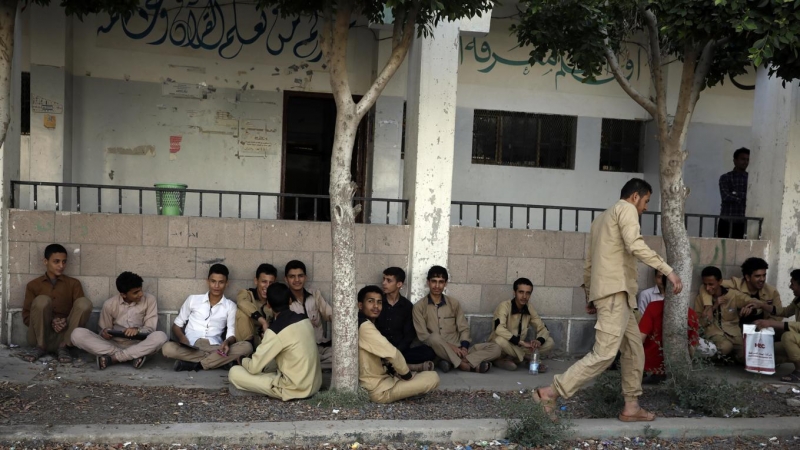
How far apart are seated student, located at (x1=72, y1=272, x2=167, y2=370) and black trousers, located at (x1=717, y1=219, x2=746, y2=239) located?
20.7 feet

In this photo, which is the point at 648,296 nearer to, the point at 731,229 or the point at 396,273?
the point at 731,229

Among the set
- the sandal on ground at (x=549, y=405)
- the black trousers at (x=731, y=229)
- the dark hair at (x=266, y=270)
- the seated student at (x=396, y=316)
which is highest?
the black trousers at (x=731, y=229)

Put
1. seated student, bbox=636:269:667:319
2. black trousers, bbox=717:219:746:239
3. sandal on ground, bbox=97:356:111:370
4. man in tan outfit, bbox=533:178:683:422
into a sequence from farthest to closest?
black trousers, bbox=717:219:746:239 → seated student, bbox=636:269:667:319 → sandal on ground, bbox=97:356:111:370 → man in tan outfit, bbox=533:178:683:422

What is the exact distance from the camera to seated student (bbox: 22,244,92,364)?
21.2 feet

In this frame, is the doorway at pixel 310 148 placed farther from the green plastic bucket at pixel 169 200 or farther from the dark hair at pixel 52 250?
the dark hair at pixel 52 250

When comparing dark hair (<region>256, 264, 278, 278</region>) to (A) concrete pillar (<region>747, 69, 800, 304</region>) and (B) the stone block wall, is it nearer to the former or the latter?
(B) the stone block wall

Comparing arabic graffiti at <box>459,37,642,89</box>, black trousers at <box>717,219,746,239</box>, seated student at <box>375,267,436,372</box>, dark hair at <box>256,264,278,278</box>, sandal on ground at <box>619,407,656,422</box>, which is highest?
arabic graffiti at <box>459,37,642,89</box>

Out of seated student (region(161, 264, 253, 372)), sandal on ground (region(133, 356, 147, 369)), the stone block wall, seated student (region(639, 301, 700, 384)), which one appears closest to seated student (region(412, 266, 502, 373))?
the stone block wall

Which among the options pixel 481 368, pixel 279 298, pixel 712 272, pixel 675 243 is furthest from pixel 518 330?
pixel 279 298

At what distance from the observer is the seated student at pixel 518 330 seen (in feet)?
22.7

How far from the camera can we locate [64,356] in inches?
253

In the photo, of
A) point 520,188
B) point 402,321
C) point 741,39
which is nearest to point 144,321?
point 402,321

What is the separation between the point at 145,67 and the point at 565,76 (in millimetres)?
5363

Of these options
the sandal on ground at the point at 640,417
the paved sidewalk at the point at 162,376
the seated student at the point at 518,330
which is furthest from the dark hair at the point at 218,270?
the sandal on ground at the point at 640,417
